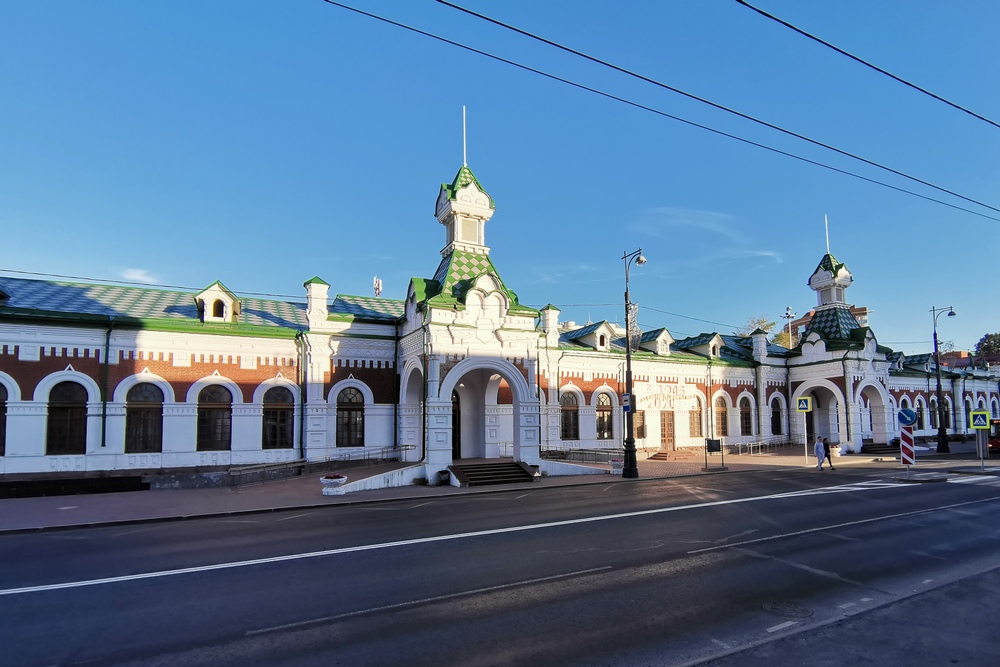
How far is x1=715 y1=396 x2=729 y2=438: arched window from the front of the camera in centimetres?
3447

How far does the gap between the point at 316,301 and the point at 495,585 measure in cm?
1809

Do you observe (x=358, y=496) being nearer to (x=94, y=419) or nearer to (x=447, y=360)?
(x=447, y=360)

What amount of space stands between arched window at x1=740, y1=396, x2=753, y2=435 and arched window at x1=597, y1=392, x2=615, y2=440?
10552 mm

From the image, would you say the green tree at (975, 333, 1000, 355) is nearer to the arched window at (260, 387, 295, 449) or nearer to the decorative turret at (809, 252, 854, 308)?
the decorative turret at (809, 252, 854, 308)

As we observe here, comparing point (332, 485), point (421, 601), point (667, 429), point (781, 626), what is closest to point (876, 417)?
point (667, 429)

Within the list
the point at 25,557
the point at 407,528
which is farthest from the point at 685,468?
the point at 25,557

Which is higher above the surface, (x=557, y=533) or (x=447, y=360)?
(x=447, y=360)

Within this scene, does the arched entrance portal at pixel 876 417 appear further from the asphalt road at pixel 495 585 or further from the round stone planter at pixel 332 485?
the round stone planter at pixel 332 485

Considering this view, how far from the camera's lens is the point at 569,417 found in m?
29.4

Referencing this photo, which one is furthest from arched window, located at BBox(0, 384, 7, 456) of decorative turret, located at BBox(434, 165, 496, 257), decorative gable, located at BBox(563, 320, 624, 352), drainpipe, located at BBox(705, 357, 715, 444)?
drainpipe, located at BBox(705, 357, 715, 444)

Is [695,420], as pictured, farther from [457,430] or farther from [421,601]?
[421,601]

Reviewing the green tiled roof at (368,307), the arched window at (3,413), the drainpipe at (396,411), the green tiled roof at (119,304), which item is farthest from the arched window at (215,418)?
the drainpipe at (396,411)

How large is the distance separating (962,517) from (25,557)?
1964 centimetres

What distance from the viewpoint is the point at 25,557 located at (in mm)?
10133
